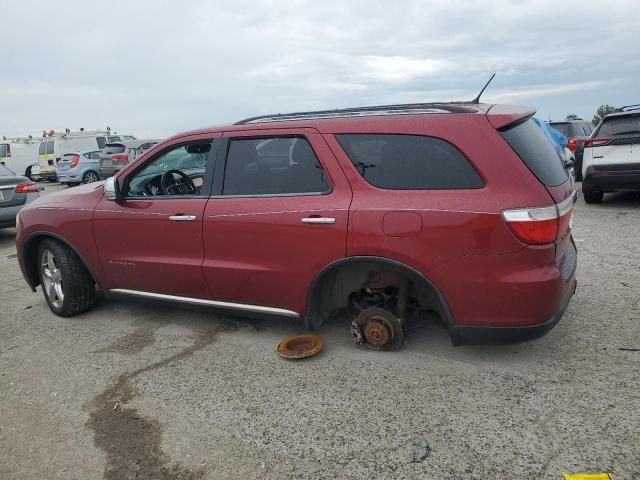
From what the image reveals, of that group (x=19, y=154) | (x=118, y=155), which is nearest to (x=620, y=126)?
(x=118, y=155)

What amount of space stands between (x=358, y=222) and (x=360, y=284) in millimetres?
521

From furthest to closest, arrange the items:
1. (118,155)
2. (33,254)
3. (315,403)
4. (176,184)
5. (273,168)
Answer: (118,155)
(33,254)
(176,184)
(273,168)
(315,403)

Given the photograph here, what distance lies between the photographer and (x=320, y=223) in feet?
10.4

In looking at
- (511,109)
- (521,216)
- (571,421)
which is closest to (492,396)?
(571,421)

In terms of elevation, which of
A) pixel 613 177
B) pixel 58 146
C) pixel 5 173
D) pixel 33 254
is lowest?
pixel 33 254

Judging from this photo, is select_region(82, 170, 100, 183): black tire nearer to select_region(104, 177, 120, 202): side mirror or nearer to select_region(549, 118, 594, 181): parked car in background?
select_region(549, 118, 594, 181): parked car in background

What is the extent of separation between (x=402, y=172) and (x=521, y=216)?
74 centimetres

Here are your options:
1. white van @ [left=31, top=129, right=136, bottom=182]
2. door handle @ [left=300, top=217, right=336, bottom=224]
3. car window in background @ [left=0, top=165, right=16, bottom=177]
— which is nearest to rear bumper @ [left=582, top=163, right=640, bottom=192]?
door handle @ [left=300, top=217, right=336, bottom=224]

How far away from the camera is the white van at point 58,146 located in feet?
71.1

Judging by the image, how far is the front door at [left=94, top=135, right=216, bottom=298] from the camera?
12.3 ft

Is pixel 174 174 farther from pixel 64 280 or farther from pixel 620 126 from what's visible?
pixel 620 126

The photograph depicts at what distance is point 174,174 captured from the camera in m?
4.56

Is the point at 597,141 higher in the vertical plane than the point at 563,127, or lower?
lower

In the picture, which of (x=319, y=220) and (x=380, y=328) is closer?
(x=319, y=220)
